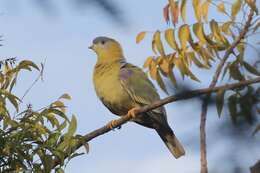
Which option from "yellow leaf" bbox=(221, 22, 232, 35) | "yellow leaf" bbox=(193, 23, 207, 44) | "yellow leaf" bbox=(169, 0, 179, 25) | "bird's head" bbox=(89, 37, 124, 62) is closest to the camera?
"yellow leaf" bbox=(221, 22, 232, 35)

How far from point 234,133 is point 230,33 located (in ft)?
1.06

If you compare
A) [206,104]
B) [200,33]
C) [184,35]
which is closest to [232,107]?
[206,104]

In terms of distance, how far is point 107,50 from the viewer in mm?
6422

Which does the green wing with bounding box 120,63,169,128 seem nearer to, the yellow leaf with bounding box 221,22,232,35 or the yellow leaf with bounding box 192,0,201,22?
the yellow leaf with bounding box 192,0,201,22

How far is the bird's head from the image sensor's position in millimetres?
6219

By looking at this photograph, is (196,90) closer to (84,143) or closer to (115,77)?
(84,143)

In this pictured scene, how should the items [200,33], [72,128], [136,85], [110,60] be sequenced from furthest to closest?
1. [110,60]
2. [136,85]
3. [72,128]
4. [200,33]

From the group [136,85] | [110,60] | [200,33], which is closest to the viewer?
[200,33]

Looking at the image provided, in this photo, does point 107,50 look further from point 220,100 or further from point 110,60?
point 220,100

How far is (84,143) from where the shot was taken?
301 cm

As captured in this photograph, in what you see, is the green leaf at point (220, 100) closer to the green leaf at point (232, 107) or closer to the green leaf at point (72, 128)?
the green leaf at point (232, 107)

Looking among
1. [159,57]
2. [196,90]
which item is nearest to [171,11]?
[159,57]

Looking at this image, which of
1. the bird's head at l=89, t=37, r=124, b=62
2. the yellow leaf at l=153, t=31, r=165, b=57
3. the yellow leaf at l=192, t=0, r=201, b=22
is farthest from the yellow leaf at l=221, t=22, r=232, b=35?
the bird's head at l=89, t=37, r=124, b=62

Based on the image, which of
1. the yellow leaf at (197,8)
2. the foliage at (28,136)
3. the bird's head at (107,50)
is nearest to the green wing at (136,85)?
the bird's head at (107,50)
